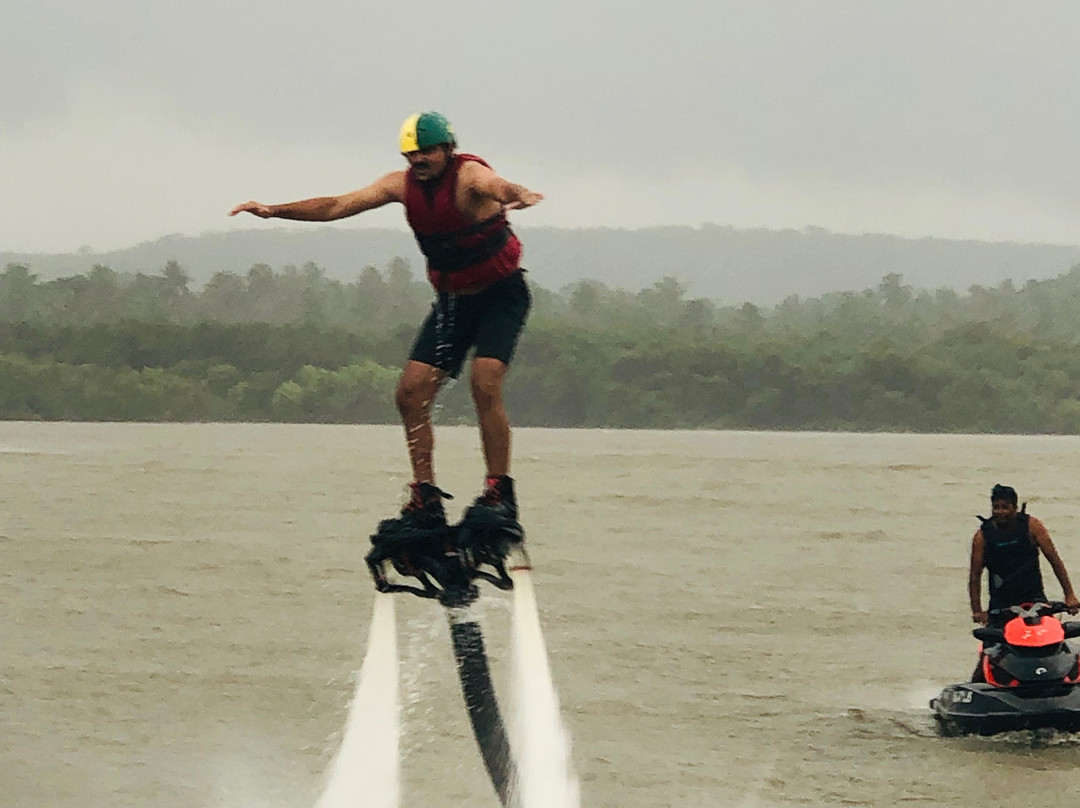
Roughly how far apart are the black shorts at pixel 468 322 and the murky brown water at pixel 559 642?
1590 mm

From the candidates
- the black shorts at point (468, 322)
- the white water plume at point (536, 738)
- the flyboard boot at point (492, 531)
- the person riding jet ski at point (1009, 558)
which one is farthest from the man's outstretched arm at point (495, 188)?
the person riding jet ski at point (1009, 558)

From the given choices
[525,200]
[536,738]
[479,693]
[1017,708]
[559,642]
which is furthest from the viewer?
[559,642]

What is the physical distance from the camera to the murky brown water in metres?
18.8

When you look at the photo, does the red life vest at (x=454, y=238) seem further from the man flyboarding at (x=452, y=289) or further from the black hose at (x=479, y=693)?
the black hose at (x=479, y=693)

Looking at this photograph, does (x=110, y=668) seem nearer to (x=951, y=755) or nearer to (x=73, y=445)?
(x=951, y=755)

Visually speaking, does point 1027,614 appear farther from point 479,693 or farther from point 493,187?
point 493,187

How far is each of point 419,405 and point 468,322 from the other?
1.75 feet

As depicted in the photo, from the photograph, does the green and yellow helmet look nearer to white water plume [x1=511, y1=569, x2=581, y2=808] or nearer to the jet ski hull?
white water plume [x1=511, y1=569, x2=581, y2=808]

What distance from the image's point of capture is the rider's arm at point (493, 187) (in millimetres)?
8883

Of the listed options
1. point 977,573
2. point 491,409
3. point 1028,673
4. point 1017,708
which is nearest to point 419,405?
point 491,409

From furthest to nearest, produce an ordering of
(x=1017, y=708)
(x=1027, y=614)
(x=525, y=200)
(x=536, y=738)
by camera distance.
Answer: (x=1017, y=708) < (x=1027, y=614) < (x=536, y=738) < (x=525, y=200)

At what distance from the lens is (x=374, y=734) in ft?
41.5

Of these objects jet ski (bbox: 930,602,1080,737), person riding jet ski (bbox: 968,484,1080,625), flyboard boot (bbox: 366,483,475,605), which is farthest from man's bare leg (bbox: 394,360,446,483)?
jet ski (bbox: 930,602,1080,737)

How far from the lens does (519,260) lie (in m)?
9.83
